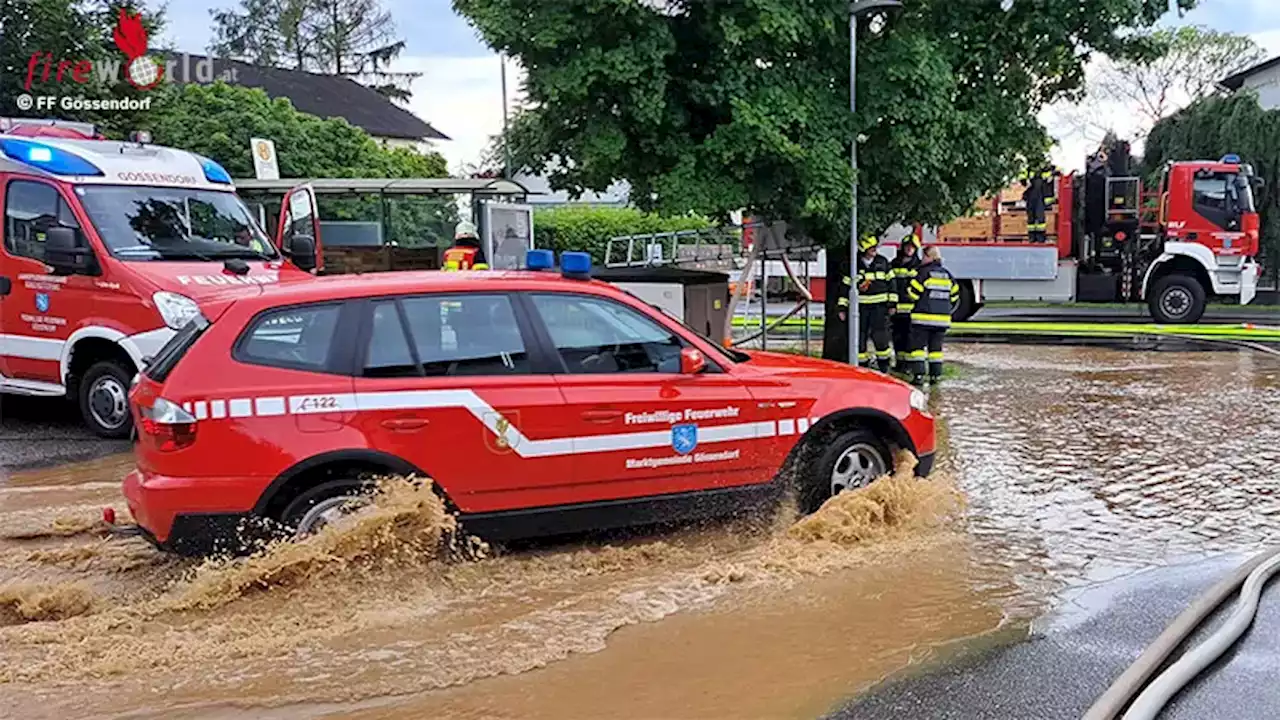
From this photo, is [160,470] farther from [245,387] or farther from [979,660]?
[979,660]

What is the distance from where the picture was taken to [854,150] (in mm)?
11008

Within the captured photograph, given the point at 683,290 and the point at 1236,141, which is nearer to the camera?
the point at 683,290

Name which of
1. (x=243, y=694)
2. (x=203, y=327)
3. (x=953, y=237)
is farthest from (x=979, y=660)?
(x=953, y=237)

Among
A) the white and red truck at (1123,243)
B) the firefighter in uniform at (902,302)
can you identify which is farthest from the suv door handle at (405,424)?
the white and red truck at (1123,243)

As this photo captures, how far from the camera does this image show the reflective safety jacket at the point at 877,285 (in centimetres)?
1291

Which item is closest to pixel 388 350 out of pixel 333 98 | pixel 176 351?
pixel 176 351

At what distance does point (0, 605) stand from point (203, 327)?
163 centimetres

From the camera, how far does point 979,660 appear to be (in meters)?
4.59

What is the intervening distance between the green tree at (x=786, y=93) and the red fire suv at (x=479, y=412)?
172 inches

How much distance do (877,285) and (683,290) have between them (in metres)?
2.54

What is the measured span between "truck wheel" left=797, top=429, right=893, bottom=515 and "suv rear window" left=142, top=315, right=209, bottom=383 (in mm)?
3290

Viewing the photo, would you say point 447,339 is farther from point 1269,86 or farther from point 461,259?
point 1269,86

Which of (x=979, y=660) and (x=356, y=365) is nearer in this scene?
(x=979, y=660)

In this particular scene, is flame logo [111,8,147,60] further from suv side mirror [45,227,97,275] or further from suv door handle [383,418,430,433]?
suv door handle [383,418,430,433]
